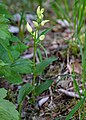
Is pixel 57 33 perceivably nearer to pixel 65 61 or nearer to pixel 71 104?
pixel 65 61

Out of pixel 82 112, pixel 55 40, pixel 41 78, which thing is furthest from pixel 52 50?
pixel 82 112

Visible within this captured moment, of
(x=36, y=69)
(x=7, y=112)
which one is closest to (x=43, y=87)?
(x=36, y=69)

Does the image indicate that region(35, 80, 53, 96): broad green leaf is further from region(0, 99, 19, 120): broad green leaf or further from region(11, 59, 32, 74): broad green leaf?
region(0, 99, 19, 120): broad green leaf

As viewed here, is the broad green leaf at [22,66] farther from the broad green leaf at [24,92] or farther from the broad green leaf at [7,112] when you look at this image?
the broad green leaf at [7,112]

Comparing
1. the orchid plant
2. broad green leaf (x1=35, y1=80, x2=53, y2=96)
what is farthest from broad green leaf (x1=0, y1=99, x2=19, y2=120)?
broad green leaf (x1=35, y1=80, x2=53, y2=96)

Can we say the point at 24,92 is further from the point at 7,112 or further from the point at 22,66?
the point at 7,112

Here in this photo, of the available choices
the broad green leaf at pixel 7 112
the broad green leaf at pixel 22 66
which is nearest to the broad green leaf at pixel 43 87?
the broad green leaf at pixel 22 66

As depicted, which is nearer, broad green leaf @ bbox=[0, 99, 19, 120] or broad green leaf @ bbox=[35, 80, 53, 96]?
broad green leaf @ bbox=[0, 99, 19, 120]

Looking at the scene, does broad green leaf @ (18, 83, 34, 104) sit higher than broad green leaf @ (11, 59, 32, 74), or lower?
lower

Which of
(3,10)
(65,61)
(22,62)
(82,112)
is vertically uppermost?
(3,10)
